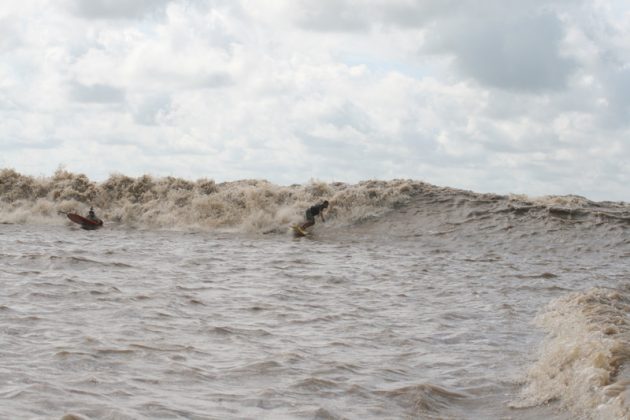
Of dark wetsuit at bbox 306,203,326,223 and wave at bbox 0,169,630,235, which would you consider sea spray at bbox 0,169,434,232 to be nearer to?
wave at bbox 0,169,630,235

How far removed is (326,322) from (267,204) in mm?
15235

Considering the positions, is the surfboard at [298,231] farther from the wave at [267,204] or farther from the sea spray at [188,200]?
the sea spray at [188,200]

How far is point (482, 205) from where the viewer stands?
21.7 m

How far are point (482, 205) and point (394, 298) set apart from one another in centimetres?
1179

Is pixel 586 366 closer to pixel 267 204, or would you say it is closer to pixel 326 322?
pixel 326 322

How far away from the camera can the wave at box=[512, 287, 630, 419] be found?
5137 millimetres

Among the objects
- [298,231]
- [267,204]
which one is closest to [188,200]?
[267,204]

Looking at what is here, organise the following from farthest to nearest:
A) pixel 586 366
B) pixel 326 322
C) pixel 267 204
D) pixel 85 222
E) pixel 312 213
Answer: pixel 267 204, pixel 85 222, pixel 312 213, pixel 326 322, pixel 586 366

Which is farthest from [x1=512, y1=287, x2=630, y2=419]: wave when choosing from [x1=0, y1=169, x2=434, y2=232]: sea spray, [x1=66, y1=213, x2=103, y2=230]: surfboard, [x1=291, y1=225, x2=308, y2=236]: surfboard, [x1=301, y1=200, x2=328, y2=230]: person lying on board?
[x1=66, y1=213, x2=103, y2=230]: surfboard

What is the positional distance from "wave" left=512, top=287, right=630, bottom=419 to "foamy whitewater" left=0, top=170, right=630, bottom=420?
0.9 inches

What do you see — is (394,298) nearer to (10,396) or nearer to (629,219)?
(10,396)

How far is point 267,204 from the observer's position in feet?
77.9

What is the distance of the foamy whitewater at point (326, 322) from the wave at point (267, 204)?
328 mm

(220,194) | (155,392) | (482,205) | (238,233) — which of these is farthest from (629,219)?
(155,392)
